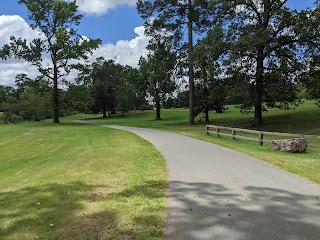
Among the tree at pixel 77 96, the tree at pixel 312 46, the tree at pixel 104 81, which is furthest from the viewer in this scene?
the tree at pixel 104 81

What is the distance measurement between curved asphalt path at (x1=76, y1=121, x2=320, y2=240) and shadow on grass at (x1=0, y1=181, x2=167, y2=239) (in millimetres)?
406

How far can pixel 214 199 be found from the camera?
19.5ft

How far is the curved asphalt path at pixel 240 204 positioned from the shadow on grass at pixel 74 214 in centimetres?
41

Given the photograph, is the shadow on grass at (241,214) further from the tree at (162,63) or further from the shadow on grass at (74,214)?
the tree at (162,63)

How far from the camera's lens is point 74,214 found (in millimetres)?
5188

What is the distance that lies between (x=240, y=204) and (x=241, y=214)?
0.54 meters

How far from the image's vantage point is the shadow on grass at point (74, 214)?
4402mm

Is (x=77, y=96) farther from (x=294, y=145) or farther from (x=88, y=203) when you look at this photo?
(x=88, y=203)

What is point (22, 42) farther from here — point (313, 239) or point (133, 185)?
point (313, 239)

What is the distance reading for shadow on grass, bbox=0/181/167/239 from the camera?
14.4 feet

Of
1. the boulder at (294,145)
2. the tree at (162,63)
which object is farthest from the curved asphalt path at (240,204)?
the tree at (162,63)

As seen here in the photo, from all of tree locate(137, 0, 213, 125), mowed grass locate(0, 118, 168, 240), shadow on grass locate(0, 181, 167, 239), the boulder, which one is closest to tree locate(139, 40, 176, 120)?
tree locate(137, 0, 213, 125)

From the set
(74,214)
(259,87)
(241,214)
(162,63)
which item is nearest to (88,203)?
(74,214)

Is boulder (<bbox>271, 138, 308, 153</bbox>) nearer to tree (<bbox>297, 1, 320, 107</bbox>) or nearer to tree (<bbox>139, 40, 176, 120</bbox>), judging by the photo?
tree (<bbox>297, 1, 320, 107</bbox>)
